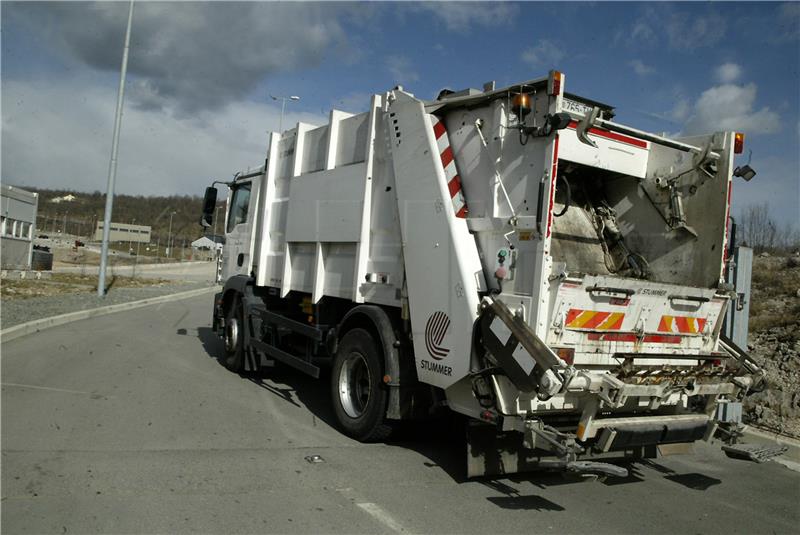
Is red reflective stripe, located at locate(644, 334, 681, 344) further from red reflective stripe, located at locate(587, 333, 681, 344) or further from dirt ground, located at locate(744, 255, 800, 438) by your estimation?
dirt ground, located at locate(744, 255, 800, 438)

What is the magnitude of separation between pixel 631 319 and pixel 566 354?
2.48 ft

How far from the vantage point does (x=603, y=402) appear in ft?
14.3

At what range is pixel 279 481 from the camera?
471 cm

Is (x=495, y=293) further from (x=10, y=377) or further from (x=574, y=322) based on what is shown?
(x=10, y=377)

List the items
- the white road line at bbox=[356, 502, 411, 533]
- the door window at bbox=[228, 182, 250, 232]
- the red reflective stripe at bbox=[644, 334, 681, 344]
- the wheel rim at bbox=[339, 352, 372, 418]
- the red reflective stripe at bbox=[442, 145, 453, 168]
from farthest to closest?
the door window at bbox=[228, 182, 250, 232]
the wheel rim at bbox=[339, 352, 372, 418]
the red reflective stripe at bbox=[442, 145, 453, 168]
the red reflective stripe at bbox=[644, 334, 681, 344]
the white road line at bbox=[356, 502, 411, 533]

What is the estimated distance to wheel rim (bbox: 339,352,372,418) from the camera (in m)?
6.07

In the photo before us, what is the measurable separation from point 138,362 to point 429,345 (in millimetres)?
6002

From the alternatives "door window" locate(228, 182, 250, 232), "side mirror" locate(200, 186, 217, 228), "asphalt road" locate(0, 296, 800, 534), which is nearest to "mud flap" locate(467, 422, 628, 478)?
"asphalt road" locate(0, 296, 800, 534)

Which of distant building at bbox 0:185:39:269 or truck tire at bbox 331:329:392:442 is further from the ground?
distant building at bbox 0:185:39:269

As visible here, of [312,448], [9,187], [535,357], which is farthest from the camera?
[9,187]

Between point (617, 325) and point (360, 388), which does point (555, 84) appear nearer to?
point (617, 325)

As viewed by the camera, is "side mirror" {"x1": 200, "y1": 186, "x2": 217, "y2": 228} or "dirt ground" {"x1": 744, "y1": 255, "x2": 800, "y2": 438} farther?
"side mirror" {"x1": 200, "y1": 186, "x2": 217, "y2": 228}

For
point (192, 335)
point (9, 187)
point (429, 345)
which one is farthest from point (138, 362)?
point (9, 187)

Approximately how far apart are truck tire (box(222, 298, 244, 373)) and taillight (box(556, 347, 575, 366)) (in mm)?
5492
